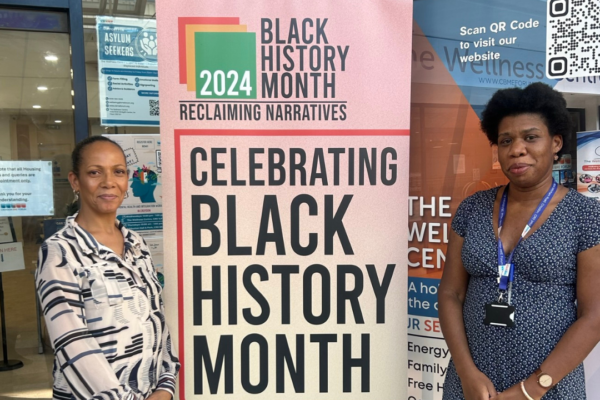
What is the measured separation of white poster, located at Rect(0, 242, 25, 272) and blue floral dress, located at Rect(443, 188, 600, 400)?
241cm

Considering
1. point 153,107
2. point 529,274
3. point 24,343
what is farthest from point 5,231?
point 529,274

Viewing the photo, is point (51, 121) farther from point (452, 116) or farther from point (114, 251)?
point (452, 116)

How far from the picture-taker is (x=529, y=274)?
1.40 metres

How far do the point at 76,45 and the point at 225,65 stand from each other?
1066mm

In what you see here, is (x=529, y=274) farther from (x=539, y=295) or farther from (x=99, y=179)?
(x=99, y=179)

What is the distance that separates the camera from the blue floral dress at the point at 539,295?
1369 millimetres

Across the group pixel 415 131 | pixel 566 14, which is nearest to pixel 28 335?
pixel 415 131

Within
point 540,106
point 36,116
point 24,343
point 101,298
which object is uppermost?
point 36,116

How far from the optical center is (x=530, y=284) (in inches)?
55.1

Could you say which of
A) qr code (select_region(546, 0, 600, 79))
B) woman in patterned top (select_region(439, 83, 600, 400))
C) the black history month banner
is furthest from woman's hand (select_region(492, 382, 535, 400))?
qr code (select_region(546, 0, 600, 79))

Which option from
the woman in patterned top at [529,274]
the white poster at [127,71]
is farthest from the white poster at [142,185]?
the woman in patterned top at [529,274]

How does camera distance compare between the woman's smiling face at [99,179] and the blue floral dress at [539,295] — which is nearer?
the blue floral dress at [539,295]

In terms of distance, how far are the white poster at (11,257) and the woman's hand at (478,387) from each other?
7.80ft

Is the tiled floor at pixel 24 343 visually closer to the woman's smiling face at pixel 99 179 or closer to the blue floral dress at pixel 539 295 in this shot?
the woman's smiling face at pixel 99 179
